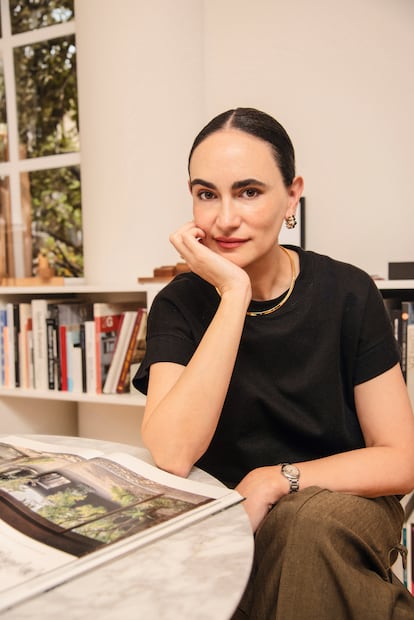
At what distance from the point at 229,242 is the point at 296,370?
279 millimetres

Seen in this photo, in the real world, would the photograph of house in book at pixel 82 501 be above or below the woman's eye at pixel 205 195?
below

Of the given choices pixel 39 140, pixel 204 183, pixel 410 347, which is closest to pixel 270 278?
pixel 204 183

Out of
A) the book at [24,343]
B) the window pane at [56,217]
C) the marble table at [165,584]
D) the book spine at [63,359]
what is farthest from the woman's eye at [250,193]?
the window pane at [56,217]

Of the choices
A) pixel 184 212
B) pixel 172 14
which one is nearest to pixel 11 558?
pixel 184 212

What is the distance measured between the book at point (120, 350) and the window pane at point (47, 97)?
0.95 meters

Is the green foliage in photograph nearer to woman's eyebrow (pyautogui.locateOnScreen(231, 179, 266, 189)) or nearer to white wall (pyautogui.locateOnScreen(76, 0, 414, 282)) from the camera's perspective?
white wall (pyautogui.locateOnScreen(76, 0, 414, 282))

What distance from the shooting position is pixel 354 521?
2.78ft

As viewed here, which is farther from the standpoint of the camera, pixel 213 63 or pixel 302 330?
pixel 213 63

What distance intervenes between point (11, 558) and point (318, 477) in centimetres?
53

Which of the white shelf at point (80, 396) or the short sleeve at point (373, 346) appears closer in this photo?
the short sleeve at point (373, 346)

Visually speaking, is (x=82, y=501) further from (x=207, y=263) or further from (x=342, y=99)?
(x=342, y=99)

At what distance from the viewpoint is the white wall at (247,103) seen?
195 cm

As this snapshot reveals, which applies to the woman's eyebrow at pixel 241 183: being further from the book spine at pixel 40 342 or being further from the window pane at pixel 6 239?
the window pane at pixel 6 239

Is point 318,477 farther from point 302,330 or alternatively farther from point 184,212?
point 184,212
